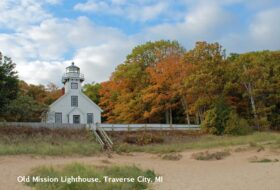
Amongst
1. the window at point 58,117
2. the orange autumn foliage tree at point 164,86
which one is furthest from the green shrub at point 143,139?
the window at point 58,117

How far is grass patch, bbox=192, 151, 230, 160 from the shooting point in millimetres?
25328

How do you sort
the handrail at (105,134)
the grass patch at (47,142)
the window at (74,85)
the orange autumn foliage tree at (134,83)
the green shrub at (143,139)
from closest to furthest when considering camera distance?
the grass patch at (47,142) < the handrail at (105,134) < the green shrub at (143,139) < the window at (74,85) < the orange autumn foliage tree at (134,83)

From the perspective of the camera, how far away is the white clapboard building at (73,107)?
40906 millimetres

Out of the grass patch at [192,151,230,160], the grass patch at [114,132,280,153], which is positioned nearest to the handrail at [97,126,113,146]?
the grass patch at [114,132,280,153]

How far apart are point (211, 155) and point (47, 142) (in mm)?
12268

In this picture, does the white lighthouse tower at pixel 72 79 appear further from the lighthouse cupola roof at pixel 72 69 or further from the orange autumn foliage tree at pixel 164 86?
the orange autumn foliage tree at pixel 164 86

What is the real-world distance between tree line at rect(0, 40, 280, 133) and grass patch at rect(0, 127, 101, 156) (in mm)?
4638

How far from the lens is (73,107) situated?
41.5 m

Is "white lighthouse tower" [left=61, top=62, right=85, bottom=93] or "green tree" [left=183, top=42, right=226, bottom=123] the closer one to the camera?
"green tree" [left=183, top=42, right=226, bottom=123]

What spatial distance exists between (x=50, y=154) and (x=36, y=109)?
12.0m

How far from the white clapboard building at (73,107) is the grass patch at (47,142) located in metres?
7.68

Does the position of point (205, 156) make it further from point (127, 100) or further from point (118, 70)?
point (118, 70)

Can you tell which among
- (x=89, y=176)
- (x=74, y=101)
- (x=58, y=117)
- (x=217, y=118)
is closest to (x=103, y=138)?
(x=58, y=117)

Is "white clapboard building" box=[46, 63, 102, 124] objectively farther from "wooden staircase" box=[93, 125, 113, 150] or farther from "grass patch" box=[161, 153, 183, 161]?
"grass patch" box=[161, 153, 183, 161]
